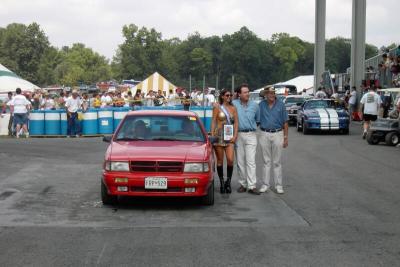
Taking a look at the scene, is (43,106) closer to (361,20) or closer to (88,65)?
(361,20)

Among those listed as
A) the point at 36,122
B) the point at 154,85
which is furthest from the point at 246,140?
the point at 154,85

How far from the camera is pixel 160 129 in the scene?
10.2 metres

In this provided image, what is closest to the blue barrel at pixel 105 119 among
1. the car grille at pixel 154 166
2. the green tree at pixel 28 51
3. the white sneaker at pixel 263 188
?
the white sneaker at pixel 263 188

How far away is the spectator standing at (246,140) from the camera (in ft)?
35.6

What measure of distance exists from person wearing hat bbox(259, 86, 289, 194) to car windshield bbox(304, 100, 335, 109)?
15.5 metres

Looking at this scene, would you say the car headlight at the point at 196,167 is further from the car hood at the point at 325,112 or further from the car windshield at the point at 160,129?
the car hood at the point at 325,112

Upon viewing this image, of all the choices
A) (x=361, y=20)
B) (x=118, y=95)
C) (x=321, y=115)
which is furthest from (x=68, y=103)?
(x=361, y=20)

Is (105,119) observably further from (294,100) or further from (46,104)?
(294,100)

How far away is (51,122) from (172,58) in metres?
92.4

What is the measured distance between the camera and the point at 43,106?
28.4m

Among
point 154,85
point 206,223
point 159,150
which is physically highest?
point 154,85

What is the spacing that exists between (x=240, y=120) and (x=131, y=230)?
379 cm

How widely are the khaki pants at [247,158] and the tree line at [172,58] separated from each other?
65.5 meters

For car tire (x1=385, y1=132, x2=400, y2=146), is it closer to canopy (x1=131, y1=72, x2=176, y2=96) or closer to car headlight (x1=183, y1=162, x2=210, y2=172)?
car headlight (x1=183, y1=162, x2=210, y2=172)
